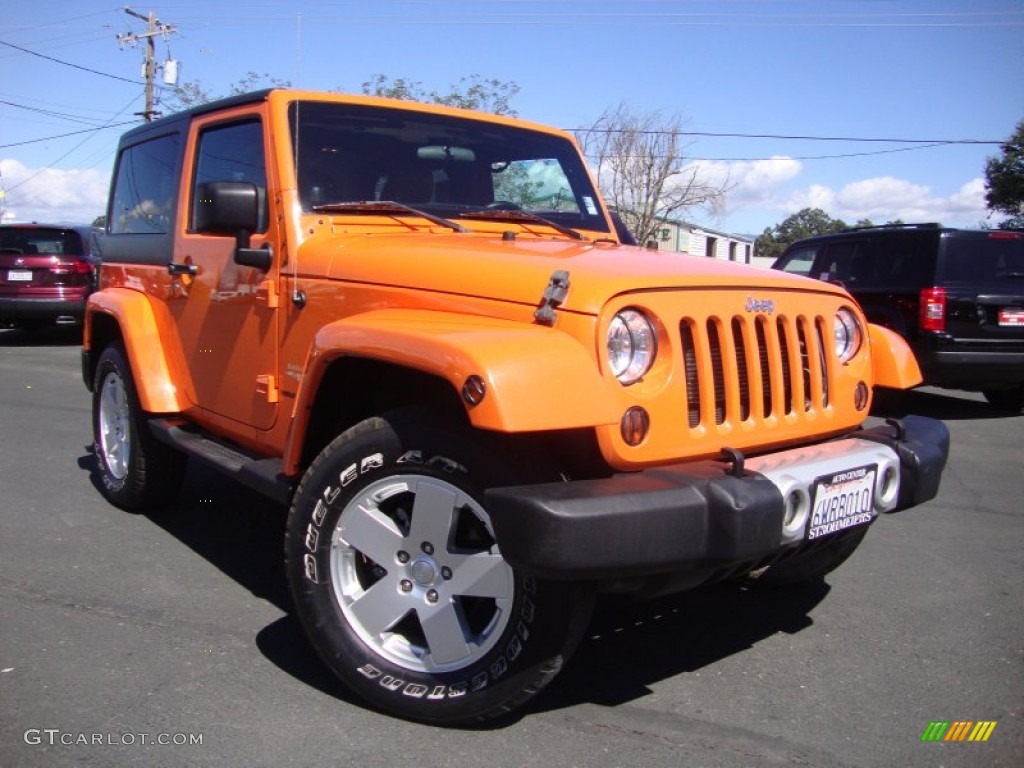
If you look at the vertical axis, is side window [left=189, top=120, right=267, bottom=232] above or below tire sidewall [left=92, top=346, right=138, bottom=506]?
above

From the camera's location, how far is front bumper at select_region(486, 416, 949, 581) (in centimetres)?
235

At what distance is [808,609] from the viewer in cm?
396

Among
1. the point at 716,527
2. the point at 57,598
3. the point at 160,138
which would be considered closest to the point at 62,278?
the point at 160,138

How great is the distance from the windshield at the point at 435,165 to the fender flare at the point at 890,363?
56.3 inches

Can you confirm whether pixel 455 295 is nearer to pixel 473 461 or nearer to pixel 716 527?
pixel 473 461

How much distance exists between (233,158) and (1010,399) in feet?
28.0

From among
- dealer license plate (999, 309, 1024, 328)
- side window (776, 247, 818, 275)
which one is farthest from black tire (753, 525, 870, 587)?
side window (776, 247, 818, 275)

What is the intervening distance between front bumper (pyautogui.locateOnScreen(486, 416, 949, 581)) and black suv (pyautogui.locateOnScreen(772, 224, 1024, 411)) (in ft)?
21.5

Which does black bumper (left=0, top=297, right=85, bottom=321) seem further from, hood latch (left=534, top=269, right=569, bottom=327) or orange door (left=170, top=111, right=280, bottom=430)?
hood latch (left=534, top=269, right=569, bottom=327)

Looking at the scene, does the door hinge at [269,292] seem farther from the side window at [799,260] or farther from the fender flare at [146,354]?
the side window at [799,260]

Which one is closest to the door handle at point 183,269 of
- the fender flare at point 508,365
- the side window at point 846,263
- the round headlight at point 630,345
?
the fender flare at point 508,365

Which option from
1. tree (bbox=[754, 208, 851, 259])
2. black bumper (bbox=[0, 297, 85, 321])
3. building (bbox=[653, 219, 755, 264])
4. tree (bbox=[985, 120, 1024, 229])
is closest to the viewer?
black bumper (bbox=[0, 297, 85, 321])

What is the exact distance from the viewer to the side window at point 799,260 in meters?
11.0

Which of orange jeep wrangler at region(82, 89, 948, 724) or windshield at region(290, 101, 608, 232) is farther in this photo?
windshield at region(290, 101, 608, 232)
